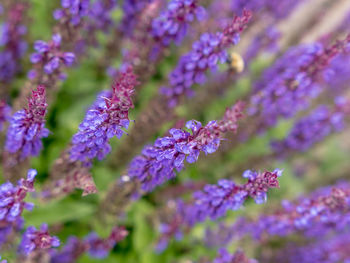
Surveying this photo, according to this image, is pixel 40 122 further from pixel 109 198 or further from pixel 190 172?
pixel 190 172

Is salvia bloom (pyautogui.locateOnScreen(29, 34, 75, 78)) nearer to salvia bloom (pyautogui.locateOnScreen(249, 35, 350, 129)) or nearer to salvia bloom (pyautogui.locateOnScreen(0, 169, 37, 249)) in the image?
salvia bloom (pyautogui.locateOnScreen(0, 169, 37, 249))

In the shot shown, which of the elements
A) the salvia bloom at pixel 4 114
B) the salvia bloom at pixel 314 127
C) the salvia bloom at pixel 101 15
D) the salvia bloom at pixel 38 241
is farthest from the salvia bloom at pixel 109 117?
the salvia bloom at pixel 314 127

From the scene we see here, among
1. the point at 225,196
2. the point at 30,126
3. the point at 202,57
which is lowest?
the point at 225,196

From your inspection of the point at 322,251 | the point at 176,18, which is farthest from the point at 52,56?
the point at 322,251

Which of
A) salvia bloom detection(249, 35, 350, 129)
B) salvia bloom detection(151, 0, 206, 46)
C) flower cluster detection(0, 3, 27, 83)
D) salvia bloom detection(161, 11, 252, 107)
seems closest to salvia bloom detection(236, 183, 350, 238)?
salvia bloom detection(249, 35, 350, 129)

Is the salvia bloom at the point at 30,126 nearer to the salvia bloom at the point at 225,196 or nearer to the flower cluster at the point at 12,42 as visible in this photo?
the salvia bloom at the point at 225,196

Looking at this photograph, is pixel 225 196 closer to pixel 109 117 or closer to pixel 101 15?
pixel 109 117
